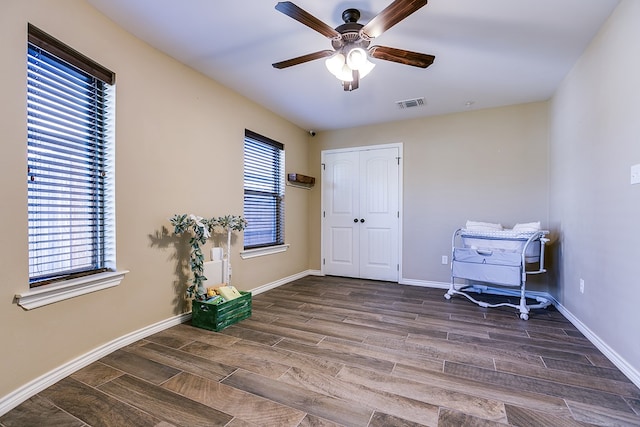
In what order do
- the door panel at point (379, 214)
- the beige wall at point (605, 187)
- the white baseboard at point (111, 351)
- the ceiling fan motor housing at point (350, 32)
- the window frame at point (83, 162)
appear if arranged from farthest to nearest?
Result: 1. the door panel at point (379, 214)
2. the ceiling fan motor housing at point (350, 32)
3. the beige wall at point (605, 187)
4. the window frame at point (83, 162)
5. the white baseboard at point (111, 351)

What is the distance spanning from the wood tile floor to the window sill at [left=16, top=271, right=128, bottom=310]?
19.6 inches

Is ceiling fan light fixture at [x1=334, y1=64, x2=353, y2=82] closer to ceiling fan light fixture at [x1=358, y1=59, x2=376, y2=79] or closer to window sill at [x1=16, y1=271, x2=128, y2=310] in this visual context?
ceiling fan light fixture at [x1=358, y1=59, x2=376, y2=79]

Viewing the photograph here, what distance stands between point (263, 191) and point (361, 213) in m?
1.60

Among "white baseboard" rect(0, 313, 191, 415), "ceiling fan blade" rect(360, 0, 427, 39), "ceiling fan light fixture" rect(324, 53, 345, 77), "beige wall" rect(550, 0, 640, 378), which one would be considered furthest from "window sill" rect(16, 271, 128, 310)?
"beige wall" rect(550, 0, 640, 378)

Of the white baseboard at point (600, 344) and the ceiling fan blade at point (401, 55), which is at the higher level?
the ceiling fan blade at point (401, 55)

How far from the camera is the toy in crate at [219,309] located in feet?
8.46

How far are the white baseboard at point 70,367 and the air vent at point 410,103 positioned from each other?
11.3ft

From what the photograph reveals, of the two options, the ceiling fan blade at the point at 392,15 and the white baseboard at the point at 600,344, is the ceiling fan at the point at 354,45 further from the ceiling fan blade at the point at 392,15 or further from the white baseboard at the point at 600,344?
the white baseboard at the point at 600,344

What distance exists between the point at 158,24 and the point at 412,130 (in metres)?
3.32

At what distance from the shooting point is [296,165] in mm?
4688

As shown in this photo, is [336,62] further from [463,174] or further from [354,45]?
[463,174]

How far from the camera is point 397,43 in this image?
7.98ft

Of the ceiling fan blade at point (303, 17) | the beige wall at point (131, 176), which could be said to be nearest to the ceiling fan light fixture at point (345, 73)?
the ceiling fan blade at point (303, 17)

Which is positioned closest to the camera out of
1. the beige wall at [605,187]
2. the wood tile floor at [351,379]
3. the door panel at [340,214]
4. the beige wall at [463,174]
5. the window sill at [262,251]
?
the wood tile floor at [351,379]
